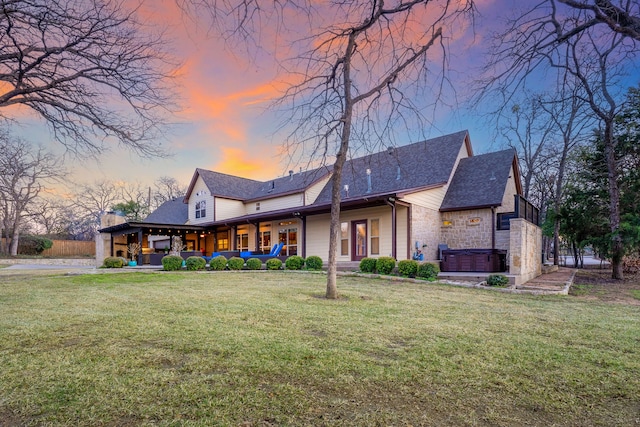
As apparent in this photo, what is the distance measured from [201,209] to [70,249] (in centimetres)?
1835

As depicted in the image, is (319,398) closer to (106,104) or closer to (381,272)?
(106,104)

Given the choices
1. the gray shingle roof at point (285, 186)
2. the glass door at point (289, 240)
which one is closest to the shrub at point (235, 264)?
the glass door at point (289, 240)

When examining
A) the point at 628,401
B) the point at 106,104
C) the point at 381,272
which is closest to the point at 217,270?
the point at 381,272

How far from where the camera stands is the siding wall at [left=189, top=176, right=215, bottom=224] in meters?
23.6

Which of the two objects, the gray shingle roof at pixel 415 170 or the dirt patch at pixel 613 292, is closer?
the dirt patch at pixel 613 292

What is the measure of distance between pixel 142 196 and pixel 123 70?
37913 millimetres

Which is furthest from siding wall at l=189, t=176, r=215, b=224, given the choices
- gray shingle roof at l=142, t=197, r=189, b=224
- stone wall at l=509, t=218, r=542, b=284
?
stone wall at l=509, t=218, r=542, b=284

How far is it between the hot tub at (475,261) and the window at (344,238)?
4846mm

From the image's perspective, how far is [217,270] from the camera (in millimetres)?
15109

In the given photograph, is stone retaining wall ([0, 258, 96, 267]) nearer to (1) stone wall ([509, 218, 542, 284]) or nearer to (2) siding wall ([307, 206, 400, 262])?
(2) siding wall ([307, 206, 400, 262])

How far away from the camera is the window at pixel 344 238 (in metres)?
17.2

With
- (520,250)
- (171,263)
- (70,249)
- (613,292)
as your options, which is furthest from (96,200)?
(613,292)

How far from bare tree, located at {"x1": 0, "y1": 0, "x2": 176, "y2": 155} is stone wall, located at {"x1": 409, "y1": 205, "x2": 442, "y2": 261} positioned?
10465mm

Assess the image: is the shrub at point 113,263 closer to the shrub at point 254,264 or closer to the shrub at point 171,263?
the shrub at point 171,263
